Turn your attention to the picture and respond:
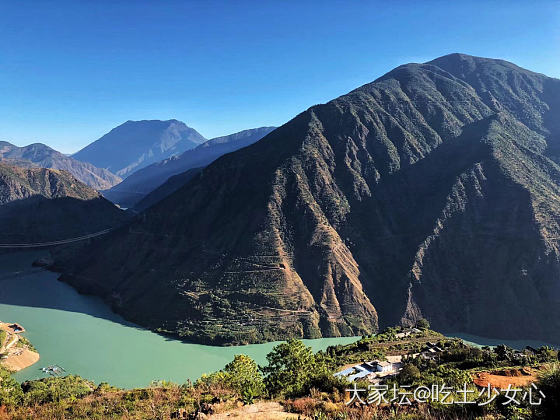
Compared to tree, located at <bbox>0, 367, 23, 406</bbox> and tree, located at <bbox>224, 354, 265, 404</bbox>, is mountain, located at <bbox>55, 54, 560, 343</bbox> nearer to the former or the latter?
tree, located at <bbox>224, 354, 265, 404</bbox>

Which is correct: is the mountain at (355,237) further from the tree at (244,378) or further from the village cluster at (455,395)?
the village cluster at (455,395)

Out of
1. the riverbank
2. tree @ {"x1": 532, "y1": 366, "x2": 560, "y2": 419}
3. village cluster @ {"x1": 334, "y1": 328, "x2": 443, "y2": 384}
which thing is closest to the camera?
tree @ {"x1": 532, "y1": 366, "x2": 560, "y2": 419}

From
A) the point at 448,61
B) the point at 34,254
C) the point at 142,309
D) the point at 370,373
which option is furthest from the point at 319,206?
the point at 448,61

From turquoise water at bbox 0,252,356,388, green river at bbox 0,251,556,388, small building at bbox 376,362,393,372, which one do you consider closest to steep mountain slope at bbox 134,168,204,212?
turquoise water at bbox 0,252,356,388

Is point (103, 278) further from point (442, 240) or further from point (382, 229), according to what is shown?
point (442, 240)

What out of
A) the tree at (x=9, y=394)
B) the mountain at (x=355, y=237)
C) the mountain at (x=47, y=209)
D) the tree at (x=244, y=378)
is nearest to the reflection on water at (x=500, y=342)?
the mountain at (x=355, y=237)

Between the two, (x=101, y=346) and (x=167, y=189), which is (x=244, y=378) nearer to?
(x=101, y=346)

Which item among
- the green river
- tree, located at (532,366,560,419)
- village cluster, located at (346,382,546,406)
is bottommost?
the green river
